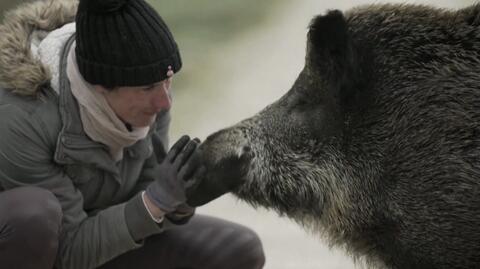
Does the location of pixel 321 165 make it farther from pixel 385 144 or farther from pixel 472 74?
pixel 472 74

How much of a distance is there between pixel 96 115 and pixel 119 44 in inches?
10.3

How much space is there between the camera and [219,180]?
106 inches

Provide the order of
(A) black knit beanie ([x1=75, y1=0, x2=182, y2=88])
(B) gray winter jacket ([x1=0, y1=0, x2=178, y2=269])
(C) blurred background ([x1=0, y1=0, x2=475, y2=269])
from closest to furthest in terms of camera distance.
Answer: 1. (A) black knit beanie ([x1=75, y1=0, x2=182, y2=88])
2. (B) gray winter jacket ([x1=0, y1=0, x2=178, y2=269])
3. (C) blurred background ([x1=0, y1=0, x2=475, y2=269])

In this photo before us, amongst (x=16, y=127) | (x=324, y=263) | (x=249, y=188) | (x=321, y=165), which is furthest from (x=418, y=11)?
(x=324, y=263)

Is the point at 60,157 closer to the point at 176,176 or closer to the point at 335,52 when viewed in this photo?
the point at 176,176

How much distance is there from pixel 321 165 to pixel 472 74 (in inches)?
21.5

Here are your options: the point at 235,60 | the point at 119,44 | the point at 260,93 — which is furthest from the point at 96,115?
the point at 235,60

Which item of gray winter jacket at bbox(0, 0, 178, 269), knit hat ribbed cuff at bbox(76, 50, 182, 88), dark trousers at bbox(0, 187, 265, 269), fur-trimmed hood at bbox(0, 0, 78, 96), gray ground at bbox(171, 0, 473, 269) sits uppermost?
knit hat ribbed cuff at bbox(76, 50, 182, 88)

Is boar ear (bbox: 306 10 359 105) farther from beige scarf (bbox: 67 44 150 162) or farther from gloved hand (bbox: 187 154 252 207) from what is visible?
beige scarf (bbox: 67 44 150 162)

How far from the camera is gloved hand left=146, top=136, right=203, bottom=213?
261 cm

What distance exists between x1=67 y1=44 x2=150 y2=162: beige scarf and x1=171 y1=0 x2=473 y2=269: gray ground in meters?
2.03

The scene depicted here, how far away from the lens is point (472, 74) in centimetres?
256

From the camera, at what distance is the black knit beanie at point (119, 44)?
2521 millimetres

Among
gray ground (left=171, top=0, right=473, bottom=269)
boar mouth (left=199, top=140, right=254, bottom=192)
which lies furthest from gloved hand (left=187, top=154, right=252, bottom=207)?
gray ground (left=171, top=0, right=473, bottom=269)
